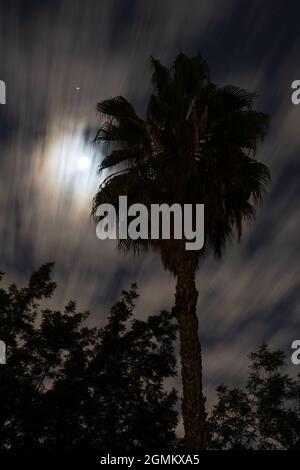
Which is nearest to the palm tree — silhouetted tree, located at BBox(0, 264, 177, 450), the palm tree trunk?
the palm tree trunk

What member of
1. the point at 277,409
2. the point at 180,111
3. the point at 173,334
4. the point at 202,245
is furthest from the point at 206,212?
the point at 277,409

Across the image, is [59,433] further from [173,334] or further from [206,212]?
[206,212]

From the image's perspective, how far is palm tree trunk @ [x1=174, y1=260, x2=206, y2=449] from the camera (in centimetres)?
1208

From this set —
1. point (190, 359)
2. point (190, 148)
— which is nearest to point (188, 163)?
point (190, 148)

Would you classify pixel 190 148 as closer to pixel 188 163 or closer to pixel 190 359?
pixel 188 163

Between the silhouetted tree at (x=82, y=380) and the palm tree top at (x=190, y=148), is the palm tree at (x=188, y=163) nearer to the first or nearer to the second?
the palm tree top at (x=190, y=148)

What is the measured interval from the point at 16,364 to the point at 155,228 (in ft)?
31.9

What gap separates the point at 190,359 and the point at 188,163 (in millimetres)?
4757

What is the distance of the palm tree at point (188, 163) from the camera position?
13.1m

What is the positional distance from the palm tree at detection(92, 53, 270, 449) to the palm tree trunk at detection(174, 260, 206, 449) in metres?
0.02

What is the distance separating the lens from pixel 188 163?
13484 mm

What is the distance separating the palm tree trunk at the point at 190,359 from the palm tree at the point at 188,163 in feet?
0.07

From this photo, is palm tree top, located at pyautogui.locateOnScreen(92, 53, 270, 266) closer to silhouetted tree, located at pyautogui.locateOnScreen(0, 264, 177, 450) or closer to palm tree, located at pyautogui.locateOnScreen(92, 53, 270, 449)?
palm tree, located at pyautogui.locateOnScreen(92, 53, 270, 449)

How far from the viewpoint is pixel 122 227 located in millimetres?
14180
